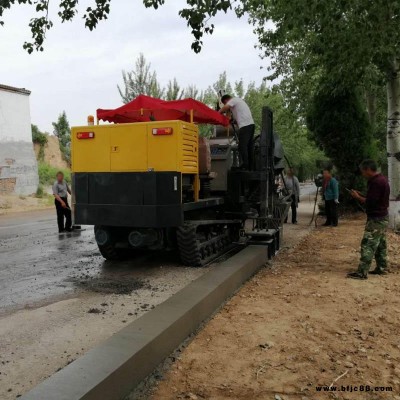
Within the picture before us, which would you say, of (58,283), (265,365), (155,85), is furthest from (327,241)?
(155,85)

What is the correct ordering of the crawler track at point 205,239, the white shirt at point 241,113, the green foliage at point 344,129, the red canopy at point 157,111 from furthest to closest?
the green foliage at point 344,129
the white shirt at point 241,113
the red canopy at point 157,111
the crawler track at point 205,239

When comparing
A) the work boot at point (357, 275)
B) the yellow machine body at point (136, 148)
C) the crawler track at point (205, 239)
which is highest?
the yellow machine body at point (136, 148)

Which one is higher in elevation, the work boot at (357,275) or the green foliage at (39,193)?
the green foliage at (39,193)

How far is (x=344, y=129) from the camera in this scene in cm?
1538

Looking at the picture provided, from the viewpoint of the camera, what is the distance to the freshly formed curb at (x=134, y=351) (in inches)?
110

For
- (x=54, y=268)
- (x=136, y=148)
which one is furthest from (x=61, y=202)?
(x=136, y=148)

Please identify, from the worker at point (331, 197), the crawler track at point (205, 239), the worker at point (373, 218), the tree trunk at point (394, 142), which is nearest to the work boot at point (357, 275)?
the worker at point (373, 218)

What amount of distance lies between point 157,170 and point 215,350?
3.15 meters

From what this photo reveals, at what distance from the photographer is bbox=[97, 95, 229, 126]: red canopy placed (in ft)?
23.8

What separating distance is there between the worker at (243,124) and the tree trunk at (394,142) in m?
5.07

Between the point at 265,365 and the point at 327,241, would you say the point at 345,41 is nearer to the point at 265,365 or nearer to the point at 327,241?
the point at 327,241

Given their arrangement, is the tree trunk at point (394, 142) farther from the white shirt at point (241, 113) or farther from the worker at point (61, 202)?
the worker at point (61, 202)

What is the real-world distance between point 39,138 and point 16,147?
39.9 feet

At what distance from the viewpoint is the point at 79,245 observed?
9.61 meters
